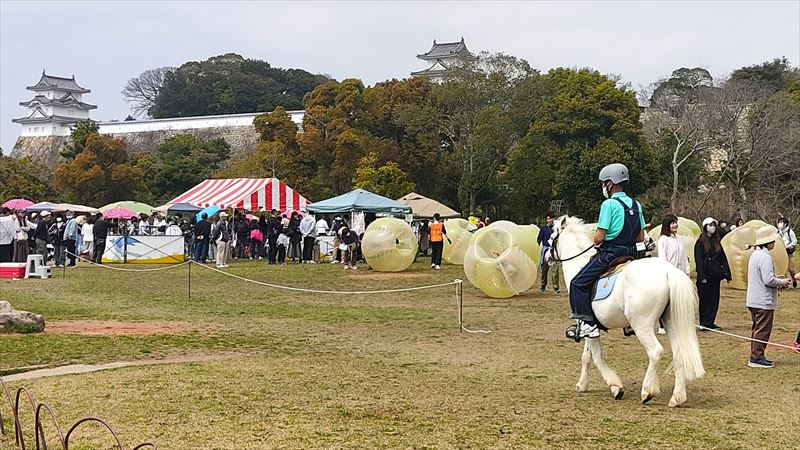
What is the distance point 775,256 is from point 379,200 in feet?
48.7

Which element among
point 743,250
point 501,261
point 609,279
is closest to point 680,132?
point 743,250

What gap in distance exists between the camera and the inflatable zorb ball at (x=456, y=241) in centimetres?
2880

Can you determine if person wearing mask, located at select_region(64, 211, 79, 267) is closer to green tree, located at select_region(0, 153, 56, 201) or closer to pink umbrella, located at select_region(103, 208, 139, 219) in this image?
pink umbrella, located at select_region(103, 208, 139, 219)

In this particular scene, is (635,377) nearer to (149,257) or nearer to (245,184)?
(149,257)

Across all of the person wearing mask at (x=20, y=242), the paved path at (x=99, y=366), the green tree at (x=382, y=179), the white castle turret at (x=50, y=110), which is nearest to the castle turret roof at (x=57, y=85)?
the white castle turret at (x=50, y=110)

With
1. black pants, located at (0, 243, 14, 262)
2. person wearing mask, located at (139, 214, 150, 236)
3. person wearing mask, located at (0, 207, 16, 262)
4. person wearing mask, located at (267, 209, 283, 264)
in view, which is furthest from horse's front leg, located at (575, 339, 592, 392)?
person wearing mask, located at (139, 214, 150, 236)

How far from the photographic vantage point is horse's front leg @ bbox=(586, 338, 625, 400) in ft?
27.4

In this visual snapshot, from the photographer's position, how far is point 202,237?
2922 centimetres

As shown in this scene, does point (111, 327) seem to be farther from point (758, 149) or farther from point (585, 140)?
point (758, 149)

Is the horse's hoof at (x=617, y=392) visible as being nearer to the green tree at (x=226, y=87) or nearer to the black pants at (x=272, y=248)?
the black pants at (x=272, y=248)

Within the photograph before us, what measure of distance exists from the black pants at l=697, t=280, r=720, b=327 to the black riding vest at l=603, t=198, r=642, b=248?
18.1 ft

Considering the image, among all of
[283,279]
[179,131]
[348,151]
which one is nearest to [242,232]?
[283,279]

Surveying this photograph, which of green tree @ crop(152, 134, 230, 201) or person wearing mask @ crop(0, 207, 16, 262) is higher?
green tree @ crop(152, 134, 230, 201)

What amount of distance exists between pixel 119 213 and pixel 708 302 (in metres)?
29.9
